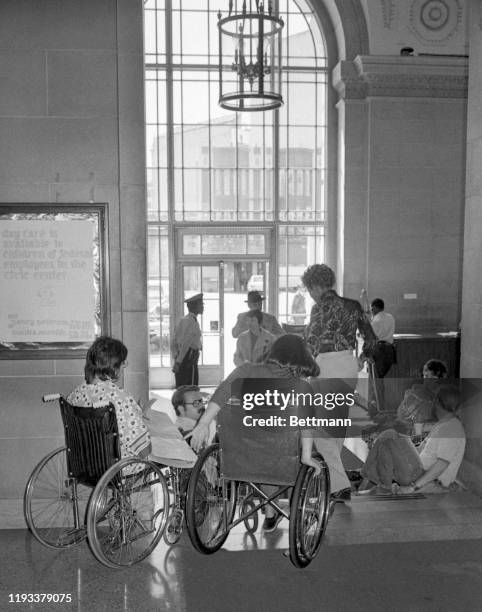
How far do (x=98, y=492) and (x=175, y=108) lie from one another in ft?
31.7

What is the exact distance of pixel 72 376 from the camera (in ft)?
14.9

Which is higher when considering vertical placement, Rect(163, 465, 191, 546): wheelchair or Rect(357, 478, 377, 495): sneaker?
Rect(163, 465, 191, 546): wheelchair

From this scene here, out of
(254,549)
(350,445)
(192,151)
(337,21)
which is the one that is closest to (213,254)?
(192,151)

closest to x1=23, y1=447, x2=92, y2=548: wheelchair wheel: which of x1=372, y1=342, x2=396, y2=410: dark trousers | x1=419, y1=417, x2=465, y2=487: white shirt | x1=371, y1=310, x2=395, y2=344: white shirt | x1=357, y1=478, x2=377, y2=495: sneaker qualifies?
x1=357, y1=478, x2=377, y2=495: sneaker

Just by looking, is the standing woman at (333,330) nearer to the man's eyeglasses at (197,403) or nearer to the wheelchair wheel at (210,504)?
the man's eyeglasses at (197,403)

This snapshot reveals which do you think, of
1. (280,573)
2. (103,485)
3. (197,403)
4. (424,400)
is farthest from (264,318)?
(103,485)

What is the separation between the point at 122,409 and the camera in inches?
144

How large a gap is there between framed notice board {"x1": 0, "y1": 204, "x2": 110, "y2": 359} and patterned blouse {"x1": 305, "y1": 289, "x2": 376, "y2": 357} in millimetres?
1399

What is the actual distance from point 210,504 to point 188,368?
507cm

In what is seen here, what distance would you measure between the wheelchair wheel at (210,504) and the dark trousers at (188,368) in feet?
16.0

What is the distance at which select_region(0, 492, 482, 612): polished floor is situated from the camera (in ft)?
11.0

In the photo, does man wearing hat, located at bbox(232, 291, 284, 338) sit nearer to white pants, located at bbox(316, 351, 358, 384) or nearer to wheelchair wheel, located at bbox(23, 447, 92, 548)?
white pants, located at bbox(316, 351, 358, 384)

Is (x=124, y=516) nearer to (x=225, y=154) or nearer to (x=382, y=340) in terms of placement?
(x=382, y=340)

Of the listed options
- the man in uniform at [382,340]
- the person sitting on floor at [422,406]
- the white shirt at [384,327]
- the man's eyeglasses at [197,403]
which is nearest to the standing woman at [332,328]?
the man's eyeglasses at [197,403]
